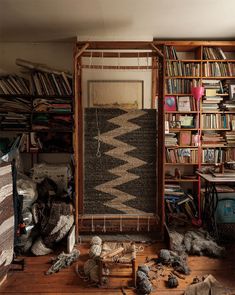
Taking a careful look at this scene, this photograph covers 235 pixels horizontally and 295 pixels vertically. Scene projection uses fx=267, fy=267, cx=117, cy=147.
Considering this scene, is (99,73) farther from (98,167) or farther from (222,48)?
(222,48)

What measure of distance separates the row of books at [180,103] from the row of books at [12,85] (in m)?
1.87

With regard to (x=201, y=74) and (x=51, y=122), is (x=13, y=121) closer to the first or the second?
(x=51, y=122)

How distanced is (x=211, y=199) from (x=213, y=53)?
6.34 ft

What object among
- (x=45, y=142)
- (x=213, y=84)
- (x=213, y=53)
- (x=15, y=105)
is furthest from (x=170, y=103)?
(x=15, y=105)

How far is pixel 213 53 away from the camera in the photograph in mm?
3592

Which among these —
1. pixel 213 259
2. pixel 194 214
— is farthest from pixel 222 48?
pixel 213 259

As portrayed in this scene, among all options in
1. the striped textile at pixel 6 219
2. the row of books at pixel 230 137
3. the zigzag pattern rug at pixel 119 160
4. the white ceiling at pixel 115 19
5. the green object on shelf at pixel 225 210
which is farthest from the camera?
the row of books at pixel 230 137

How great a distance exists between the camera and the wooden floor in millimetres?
2105

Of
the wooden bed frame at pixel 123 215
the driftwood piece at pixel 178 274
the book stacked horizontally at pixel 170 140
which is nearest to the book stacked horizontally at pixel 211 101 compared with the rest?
the book stacked horizontally at pixel 170 140

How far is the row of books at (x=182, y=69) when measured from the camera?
3.58 metres

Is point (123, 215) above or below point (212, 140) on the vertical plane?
below

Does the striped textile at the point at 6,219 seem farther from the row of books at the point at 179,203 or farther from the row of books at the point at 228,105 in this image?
the row of books at the point at 228,105

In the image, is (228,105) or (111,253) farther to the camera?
(228,105)

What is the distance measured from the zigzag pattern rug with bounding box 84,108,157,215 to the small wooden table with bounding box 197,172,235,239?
62cm
